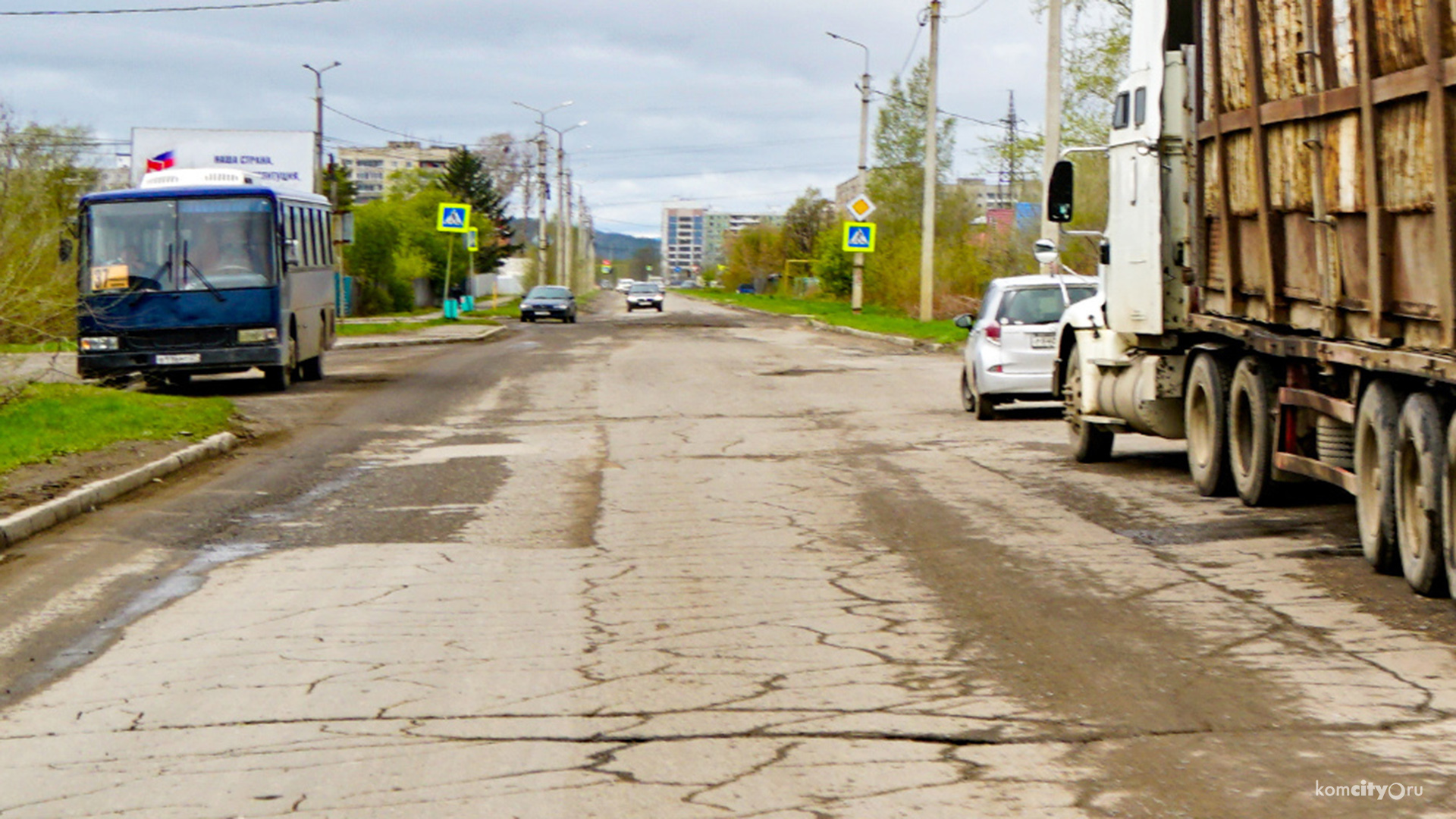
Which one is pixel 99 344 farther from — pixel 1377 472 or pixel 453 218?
pixel 453 218

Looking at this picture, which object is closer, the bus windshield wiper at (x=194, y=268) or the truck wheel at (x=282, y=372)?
the bus windshield wiper at (x=194, y=268)

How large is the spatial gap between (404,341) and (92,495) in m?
28.7

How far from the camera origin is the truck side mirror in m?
13.9

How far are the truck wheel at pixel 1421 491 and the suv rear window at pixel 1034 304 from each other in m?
10.6

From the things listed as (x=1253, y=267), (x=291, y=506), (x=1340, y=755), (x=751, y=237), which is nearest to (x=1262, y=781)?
(x=1340, y=755)

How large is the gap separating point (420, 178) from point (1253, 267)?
9174 centimetres

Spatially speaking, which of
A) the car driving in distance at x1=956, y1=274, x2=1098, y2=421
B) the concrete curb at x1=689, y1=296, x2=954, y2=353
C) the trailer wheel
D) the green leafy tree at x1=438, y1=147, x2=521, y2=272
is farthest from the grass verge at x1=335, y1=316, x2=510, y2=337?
the green leafy tree at x1=438, y1=147, x2=521, y2=272

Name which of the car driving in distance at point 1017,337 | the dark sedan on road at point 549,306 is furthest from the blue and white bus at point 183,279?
the dark sedan on road at point 549,306

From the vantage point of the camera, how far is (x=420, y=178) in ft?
325

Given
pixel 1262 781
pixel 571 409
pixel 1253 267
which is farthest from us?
pixel 571 409

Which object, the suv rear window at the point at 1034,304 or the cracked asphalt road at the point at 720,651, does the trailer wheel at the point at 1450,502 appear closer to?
the cracked asphalt road at the point at 720,651

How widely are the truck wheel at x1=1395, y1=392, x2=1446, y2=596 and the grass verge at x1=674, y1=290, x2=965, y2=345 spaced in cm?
2459

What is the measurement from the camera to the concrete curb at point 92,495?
10.4 metres

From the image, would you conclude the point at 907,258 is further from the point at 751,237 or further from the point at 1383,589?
the point at 751,237
